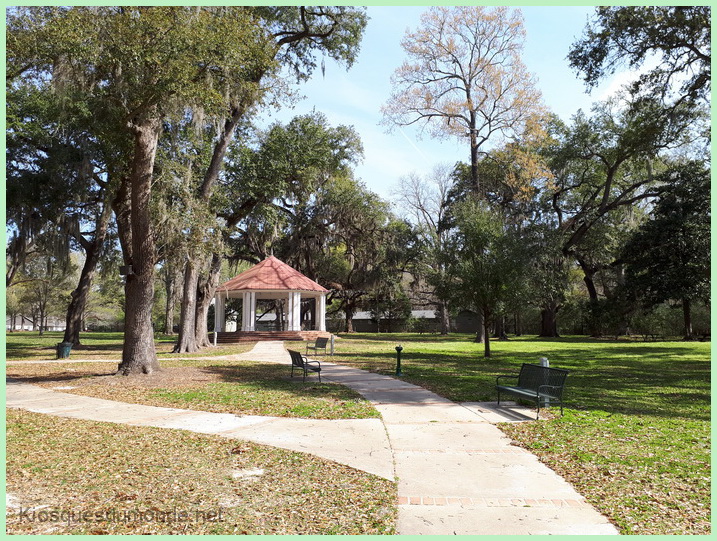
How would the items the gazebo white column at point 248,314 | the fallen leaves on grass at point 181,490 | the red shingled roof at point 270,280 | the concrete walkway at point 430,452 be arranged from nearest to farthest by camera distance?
the fallen leaves on grass at point 181,490, the concrete walkway at point 430,452, the red shingled roof at point 270,280, the gazebo white column at point 248,314

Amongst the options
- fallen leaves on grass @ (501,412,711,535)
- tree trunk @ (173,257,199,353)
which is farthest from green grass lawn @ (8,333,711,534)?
tree trunk @ (173,257,199,353)

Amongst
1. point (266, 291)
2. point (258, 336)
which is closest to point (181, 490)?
point (258, 336)

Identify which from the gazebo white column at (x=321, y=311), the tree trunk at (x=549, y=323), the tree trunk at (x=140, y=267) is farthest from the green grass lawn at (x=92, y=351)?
the tree trunk at (x=549, y=323)

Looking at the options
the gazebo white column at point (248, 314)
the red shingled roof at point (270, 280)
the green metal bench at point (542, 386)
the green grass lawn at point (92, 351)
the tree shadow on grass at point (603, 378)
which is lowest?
the tree shadow on grass at point (603, 378)

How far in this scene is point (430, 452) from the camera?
19.1 ft

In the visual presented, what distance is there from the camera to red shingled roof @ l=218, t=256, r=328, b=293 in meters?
28.5

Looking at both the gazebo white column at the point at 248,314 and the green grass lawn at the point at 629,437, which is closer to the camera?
the green grass lawn at the point at 629,437

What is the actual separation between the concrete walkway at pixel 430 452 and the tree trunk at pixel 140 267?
7.83 ft

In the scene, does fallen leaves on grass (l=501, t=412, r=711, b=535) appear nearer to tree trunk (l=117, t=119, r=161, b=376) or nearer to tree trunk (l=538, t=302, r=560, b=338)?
tree trunk (l=117, t=119, r=161, b=376)

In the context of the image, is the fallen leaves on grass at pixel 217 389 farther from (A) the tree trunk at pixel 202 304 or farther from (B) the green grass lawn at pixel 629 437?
(A) the tree trunk at pixel 202 304

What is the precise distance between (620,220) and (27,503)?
38635 millimetres

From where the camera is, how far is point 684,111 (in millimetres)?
15977

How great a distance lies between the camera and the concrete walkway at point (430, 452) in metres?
4.01

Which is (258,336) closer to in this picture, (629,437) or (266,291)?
(266,291)
